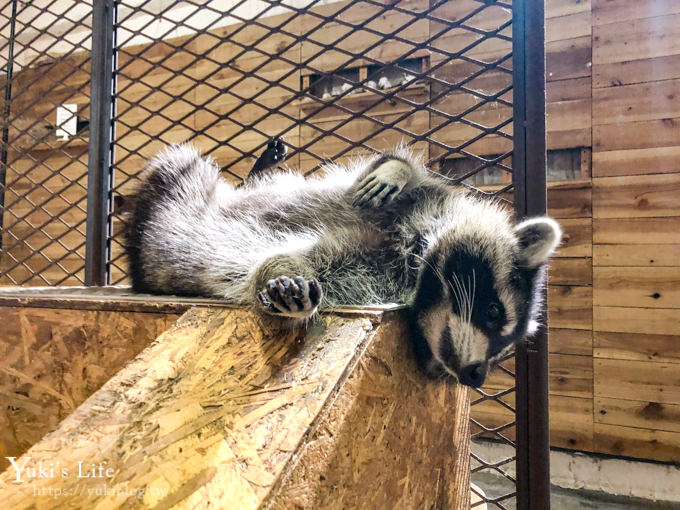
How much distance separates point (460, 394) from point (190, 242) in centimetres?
119

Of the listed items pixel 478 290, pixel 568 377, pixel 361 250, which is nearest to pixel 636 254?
pixel 568 377

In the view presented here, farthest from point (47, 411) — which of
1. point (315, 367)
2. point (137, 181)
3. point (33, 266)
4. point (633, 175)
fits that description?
point (33, 266)

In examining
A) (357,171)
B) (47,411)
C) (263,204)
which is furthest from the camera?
(357,171)

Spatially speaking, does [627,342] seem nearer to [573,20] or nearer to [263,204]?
[573,20]

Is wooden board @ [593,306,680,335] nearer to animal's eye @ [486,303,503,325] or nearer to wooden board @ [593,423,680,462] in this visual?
wooden board @ [593,423,680,462]

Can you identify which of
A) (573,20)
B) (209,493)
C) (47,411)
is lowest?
(47,411)

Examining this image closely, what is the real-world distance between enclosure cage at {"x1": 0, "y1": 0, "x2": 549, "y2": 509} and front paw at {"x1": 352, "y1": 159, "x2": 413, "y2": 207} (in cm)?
32

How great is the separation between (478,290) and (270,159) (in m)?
1.52

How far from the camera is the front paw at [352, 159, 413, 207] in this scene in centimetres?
180

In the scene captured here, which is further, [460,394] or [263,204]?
[263,204]

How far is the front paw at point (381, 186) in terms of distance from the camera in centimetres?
180

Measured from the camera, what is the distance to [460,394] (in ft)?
5.07

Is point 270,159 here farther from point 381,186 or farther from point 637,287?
point 637,287

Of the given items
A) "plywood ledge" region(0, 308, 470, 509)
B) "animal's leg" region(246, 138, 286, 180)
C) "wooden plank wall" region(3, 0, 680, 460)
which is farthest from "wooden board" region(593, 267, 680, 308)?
"plywood ledge" region(0, 308, 470, 509)
